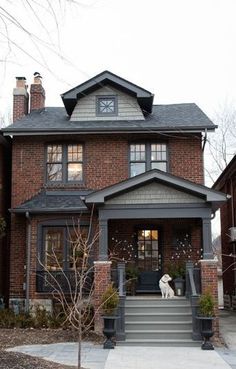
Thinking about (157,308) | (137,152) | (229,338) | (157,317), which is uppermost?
(137,152)

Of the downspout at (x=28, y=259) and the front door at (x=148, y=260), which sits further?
the front door at (x=148, y=260)

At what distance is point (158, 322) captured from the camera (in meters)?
12.7

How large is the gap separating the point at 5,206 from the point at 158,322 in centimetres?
810

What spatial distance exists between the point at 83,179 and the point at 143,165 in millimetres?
2133

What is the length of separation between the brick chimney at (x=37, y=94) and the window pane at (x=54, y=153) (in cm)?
284

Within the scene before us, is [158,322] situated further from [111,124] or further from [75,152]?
[111,124]

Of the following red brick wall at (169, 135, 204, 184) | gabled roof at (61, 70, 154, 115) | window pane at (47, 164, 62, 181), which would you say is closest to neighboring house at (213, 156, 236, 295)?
red brick wall at (169, 135, 204, 184)

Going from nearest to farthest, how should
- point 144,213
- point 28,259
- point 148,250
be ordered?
point 144,213, point 28,259, point 148,250

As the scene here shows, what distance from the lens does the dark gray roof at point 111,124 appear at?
16.8 m

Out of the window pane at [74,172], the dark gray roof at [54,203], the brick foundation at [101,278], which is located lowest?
the brick foundation at [101,278]

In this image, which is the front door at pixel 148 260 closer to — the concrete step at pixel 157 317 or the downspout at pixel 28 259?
the concrete step at pixel 157 317

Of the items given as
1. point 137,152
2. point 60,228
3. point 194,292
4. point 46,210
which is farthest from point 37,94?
point 194,292

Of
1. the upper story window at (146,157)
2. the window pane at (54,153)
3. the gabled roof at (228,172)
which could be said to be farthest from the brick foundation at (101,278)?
the gabled roof at (228,172)

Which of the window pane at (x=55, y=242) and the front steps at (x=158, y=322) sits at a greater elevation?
the window pane at (x=55, y=242)
